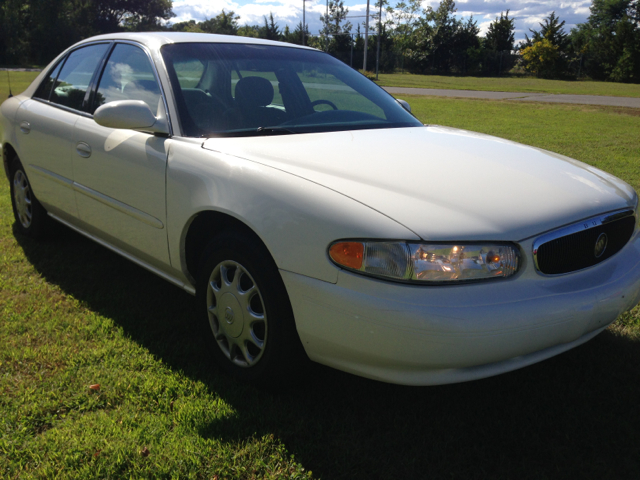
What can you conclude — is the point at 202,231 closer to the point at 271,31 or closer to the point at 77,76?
the point at 77,76

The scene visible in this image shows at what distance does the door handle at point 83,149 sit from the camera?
3258mm

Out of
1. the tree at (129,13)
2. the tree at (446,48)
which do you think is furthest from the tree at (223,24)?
the tree at (446,48)

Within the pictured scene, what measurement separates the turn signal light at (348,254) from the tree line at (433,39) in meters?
41.6

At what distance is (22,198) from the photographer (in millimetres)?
4434

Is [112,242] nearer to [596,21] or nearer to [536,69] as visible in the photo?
[536,69]

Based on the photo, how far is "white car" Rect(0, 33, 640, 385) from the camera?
6.31ft

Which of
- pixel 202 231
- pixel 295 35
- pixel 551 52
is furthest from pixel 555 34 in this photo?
pixel 202 231

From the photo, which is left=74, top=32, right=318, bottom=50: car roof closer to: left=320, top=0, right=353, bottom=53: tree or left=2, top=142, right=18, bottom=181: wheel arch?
left=2, top=142, right=18, bottom=181: wheel arch

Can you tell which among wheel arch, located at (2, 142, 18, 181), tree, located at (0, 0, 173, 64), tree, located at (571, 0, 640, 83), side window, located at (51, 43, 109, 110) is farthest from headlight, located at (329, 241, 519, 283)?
tree, located at (0, 0, 173, 64)

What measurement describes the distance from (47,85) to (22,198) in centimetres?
92

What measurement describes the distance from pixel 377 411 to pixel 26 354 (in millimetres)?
1758

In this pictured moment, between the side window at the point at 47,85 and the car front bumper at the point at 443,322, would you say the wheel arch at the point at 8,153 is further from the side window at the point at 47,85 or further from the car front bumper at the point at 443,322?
the car front bumper at the point at 443,322

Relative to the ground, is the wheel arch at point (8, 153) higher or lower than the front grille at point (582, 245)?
lower

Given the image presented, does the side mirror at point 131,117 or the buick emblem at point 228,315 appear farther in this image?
the side mirror at point 131,117
